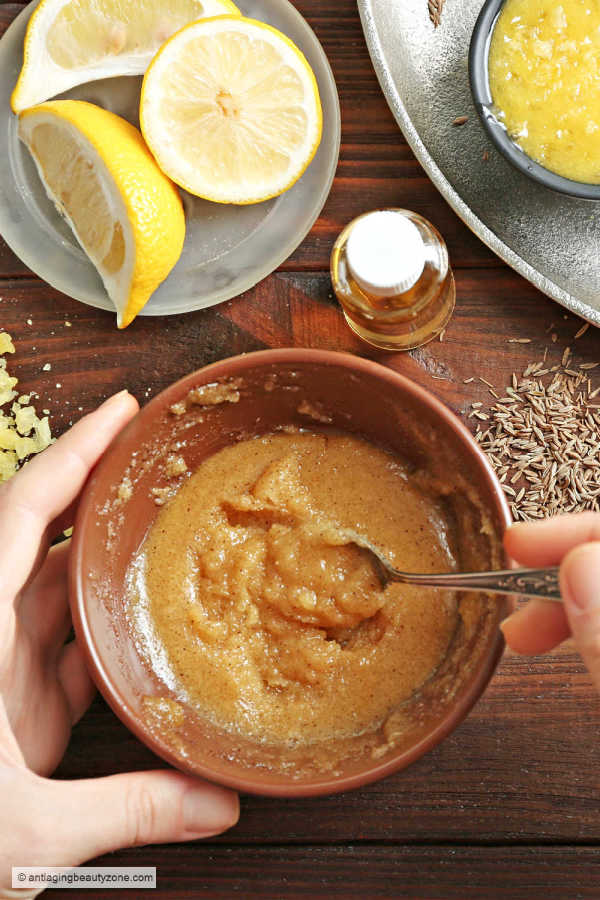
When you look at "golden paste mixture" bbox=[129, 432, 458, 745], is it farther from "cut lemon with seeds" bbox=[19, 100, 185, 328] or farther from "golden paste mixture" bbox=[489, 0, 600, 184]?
"golden paste mixture" bbox=[489, 0, 600, 184]

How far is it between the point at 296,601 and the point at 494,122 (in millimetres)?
801

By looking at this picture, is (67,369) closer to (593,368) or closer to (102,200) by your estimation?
(102,200)

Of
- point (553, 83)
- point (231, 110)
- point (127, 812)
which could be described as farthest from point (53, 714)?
point (553, 83)

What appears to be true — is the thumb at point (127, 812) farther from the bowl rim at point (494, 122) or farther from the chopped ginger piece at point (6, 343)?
the bowl rim at point (494, 122)

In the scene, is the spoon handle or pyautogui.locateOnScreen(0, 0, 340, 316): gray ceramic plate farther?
pyautogui.locateOnScreen(0, 0, 340, 316): gray ceramic plate

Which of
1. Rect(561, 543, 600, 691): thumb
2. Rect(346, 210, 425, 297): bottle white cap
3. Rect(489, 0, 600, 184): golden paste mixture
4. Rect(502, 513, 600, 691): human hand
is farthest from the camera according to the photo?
Rect(489, 0, 600, 184): golden paste mixture

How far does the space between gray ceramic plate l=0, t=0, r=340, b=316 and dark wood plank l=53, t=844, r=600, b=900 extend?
0.87 metres

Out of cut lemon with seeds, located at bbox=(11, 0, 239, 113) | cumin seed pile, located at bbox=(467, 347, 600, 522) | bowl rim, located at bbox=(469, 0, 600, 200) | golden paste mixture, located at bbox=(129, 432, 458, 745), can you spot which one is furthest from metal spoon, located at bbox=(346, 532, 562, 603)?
cut lemon with seeds, located at bbox=(11, 0, 239, 113)

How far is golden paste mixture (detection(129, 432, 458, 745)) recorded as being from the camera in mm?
1252

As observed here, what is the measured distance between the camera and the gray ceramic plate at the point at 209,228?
4.60ft

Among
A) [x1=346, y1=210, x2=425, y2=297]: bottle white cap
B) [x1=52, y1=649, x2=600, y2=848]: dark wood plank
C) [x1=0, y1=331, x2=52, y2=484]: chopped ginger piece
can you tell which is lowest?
[x1=52, y1=649, x2=600, y2=848]: dark wood plank

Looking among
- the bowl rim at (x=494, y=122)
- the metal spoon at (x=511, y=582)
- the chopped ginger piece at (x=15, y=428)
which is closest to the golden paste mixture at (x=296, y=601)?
the metal spoon at (x=511, y=582)

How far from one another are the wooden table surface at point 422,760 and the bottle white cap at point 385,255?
0.16m

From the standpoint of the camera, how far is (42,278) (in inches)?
56.0
